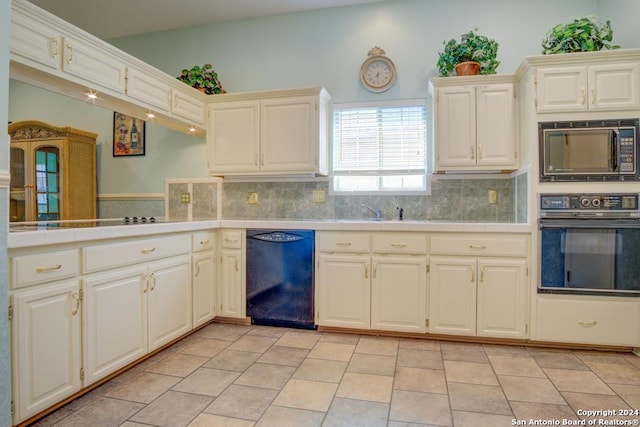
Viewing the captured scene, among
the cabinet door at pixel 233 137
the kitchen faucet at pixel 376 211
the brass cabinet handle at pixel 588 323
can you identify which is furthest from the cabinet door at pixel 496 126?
the cabinet door at pixel 233 137

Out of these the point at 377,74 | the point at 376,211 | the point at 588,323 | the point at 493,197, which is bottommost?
the point at 588,323

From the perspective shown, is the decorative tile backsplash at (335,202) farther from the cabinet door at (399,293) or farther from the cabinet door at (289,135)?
the cabinet door at (399,293)

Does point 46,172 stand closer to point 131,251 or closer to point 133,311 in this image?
point 131,251

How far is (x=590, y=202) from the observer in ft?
8.56

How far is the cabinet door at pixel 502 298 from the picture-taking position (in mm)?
2738

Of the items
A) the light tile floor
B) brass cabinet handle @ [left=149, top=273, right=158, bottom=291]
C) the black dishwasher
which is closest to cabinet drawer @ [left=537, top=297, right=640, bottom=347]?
the light tile floor

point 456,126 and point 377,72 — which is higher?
point 377,72

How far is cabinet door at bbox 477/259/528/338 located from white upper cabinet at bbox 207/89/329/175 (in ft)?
5.35

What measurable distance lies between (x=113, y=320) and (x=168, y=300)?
51cm

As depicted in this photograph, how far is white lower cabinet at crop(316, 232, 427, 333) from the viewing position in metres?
2.88

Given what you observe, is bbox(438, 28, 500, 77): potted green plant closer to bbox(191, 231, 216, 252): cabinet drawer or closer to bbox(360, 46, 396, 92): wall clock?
bbox(360, 46, 396, 92): wall clock

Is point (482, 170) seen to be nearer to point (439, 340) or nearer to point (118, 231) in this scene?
point (439, 340)

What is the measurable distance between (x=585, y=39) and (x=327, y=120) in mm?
2085

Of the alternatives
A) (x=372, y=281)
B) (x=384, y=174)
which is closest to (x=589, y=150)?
(x=384, y=174)
